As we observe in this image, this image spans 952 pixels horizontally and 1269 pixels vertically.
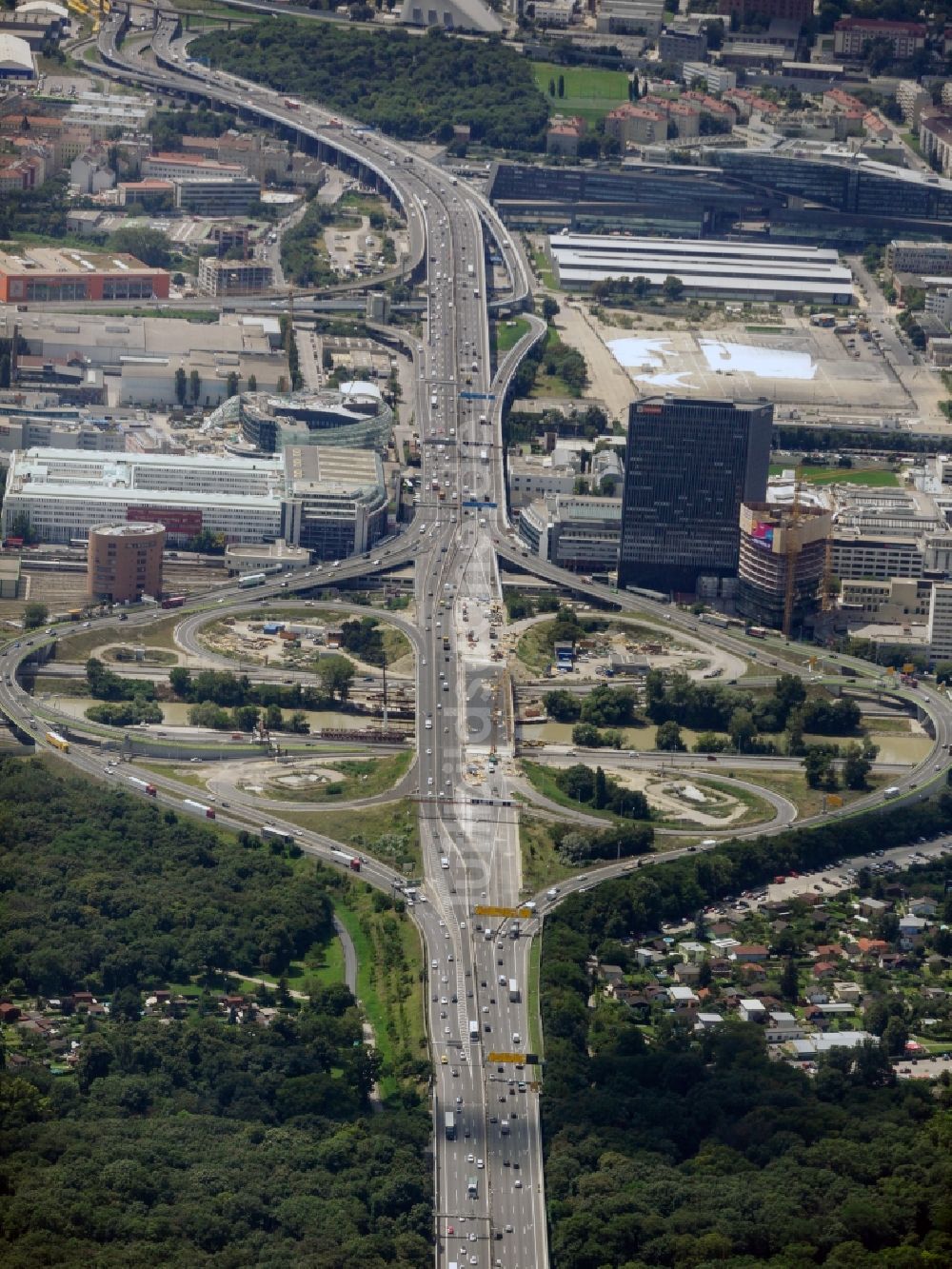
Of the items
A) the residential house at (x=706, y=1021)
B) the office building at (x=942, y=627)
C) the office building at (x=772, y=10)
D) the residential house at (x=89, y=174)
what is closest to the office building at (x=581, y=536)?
the office building at (x=942, y=627)

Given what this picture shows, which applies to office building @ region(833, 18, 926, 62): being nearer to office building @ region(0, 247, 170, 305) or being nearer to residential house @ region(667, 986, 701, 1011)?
office building @ region(0, 247, 170, 305)

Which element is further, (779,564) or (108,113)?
(108,113)

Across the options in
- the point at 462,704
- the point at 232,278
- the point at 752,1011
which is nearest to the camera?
the point at 752,1011

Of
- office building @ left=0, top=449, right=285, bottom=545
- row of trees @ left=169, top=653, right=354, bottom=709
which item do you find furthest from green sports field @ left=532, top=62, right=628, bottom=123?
row of trees @ left=169, top=653, right=354, bottom=709

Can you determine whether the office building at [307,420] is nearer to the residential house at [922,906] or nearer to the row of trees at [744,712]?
the row of trees at [744,712]

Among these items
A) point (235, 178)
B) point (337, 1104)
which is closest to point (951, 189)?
point (235, 178)

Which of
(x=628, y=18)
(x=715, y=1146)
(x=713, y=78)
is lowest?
(x=715, y=1146)

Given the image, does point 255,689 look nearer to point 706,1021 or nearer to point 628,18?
point 706,1021

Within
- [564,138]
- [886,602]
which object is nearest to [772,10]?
[564,138]

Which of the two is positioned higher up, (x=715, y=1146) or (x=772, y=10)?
(x=772, y=10)
